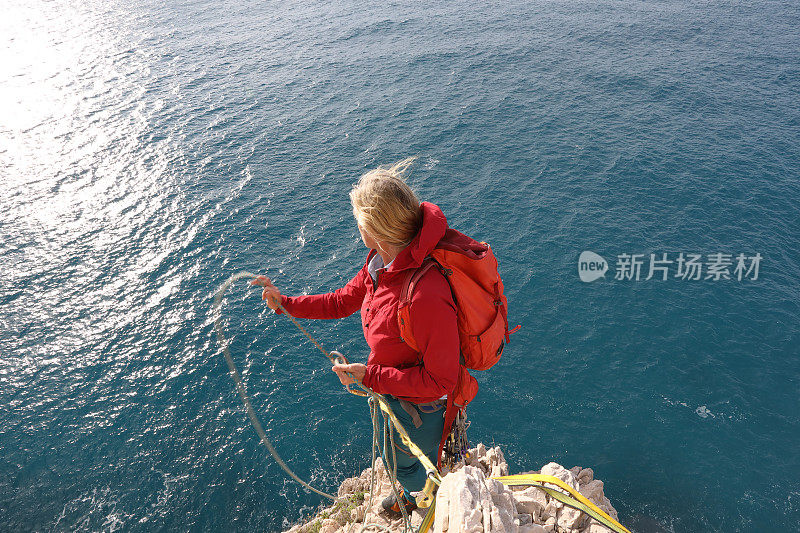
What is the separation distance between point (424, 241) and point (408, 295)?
591 millimetres

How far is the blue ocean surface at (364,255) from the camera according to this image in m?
18.0

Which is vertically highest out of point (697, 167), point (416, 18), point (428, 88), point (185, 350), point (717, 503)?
point (416, 18)

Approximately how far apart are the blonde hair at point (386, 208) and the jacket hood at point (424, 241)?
0.15 meters

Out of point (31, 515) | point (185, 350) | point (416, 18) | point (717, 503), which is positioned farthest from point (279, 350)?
point (416, 18)

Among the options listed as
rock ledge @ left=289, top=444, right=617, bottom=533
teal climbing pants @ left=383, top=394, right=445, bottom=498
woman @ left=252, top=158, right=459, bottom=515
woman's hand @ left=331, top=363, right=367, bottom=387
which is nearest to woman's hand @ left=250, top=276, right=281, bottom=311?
woman @ left=252, top=158, right=459, bottom=515

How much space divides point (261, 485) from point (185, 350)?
26.3 feet

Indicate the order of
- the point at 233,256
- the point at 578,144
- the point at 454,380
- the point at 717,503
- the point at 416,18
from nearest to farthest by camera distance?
the point at 454,380, the point at 717,503, the point at 233,256, the point at 578,144, the point at 416,18

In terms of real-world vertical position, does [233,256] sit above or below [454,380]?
below

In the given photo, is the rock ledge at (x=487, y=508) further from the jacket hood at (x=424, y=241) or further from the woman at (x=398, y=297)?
the jacket hood at (x=424, y=241)

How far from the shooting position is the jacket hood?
484 centimetres

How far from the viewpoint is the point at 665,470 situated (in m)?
17.7

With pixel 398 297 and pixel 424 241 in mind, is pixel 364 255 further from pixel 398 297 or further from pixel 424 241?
pixel 424 241

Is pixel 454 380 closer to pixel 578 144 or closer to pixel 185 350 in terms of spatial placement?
pixel 185 350

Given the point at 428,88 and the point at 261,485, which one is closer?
the point at 261,485
